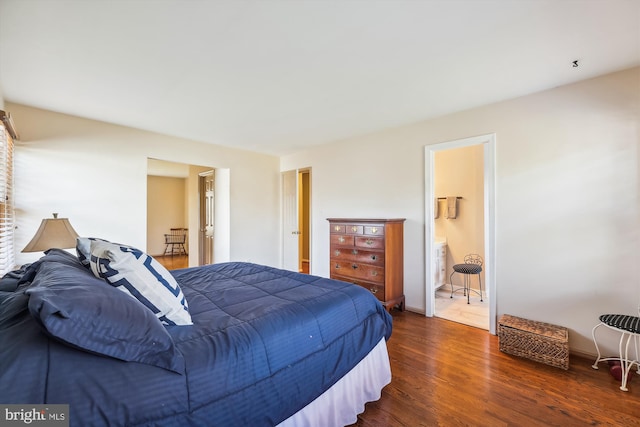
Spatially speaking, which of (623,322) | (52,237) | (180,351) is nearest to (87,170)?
(52,237)

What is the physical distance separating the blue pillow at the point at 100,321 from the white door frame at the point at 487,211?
3.05 metres

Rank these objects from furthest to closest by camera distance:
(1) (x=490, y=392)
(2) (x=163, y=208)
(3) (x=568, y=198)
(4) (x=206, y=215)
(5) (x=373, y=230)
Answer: (2) (x=163, y=208), (4) (x=206, y=215), (5) (x=373, y=230), (3) (x=568, y=198), (1) (x=490, y=392)

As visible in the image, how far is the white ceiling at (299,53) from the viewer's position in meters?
1.59

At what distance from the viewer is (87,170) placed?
3270mm

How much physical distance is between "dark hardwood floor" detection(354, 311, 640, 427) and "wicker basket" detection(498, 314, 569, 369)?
6 centimetres

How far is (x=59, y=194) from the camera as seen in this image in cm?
307

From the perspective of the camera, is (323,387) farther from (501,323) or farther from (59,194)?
(59,194)

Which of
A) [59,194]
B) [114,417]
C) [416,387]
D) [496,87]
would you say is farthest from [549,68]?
[59,194]

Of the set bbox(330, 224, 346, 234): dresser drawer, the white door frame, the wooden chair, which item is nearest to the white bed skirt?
the white door frame

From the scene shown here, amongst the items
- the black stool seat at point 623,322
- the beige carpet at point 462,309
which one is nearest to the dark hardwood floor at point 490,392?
the black stool seat at point 623,322

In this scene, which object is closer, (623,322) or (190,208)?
(623,322)

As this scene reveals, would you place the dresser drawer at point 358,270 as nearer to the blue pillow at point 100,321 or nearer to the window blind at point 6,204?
the blue pillow at point 100,321

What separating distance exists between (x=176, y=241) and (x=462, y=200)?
792 centimetres

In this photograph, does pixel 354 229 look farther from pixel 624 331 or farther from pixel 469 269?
pixel 624 331
